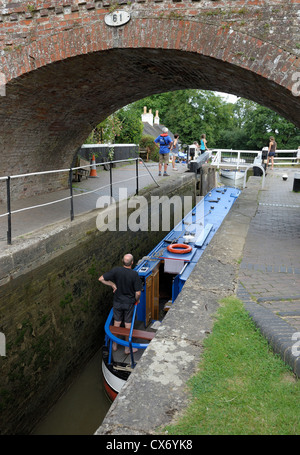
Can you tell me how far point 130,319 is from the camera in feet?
20.1

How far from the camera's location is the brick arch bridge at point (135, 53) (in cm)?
497

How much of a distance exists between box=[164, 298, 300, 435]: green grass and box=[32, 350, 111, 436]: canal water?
11.8 feet

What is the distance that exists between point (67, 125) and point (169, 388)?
7.73 meters

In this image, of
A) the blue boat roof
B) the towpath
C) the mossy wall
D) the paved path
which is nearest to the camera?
the towpath

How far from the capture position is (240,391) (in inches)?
107

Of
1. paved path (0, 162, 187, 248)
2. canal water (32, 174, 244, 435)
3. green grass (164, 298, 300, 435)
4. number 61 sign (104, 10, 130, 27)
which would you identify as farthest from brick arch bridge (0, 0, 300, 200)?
canal water (32, 174, 244, 435)

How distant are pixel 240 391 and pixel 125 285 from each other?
3.11 metres

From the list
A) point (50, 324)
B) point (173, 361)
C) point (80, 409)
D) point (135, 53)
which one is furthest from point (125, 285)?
point (135, 53)

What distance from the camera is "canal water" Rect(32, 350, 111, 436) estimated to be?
5.71 m

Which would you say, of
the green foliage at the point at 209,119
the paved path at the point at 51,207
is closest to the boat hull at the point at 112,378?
the paved path at the point at 51,207

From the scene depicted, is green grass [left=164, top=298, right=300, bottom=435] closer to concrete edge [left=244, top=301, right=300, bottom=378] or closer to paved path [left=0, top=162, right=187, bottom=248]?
concrete edge [left=244, top=301, right=300, bottom=378]

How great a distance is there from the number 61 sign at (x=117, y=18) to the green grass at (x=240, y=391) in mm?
4729

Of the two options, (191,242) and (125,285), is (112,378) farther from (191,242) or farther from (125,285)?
(191,242)

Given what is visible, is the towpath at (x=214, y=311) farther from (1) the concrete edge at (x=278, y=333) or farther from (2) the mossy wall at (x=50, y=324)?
(2) the mossy wall at (x=50, y=324)
